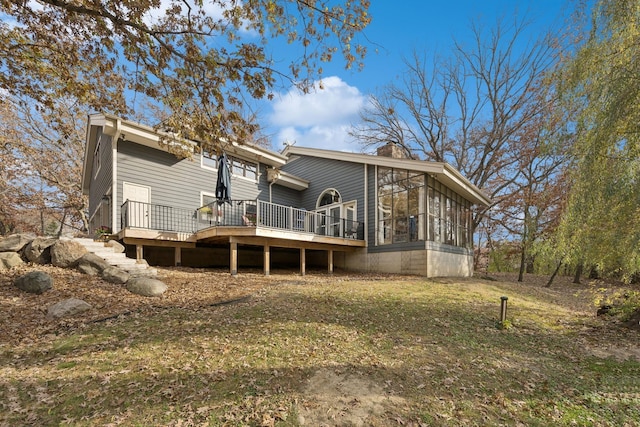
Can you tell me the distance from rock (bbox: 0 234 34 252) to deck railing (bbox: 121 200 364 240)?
238 cm

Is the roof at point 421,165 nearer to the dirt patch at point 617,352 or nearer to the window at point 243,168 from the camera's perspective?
the window at point 243,168

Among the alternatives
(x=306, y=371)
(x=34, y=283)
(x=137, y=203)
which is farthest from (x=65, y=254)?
(x=306, y=371)

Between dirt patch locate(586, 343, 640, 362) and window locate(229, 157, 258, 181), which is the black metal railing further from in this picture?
dirt patch locate(586, 343, 640, 362)

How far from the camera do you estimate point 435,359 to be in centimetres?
429

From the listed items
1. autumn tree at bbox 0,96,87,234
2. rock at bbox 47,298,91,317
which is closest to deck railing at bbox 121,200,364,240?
rock at bbox 47,298,91,317

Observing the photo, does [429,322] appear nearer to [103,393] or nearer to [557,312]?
[557,312]

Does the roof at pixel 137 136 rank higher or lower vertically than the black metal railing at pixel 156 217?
higher

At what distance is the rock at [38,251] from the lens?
7676 mm

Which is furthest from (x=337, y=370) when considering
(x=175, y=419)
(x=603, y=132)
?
(x=603, y=132)

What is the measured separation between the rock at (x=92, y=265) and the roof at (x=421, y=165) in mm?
9761

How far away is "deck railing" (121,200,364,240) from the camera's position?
35.3ft

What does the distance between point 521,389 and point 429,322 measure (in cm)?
213

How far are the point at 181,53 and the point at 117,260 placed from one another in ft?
19.0

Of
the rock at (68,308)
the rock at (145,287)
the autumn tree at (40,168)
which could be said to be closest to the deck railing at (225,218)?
the rock at (145,287)
